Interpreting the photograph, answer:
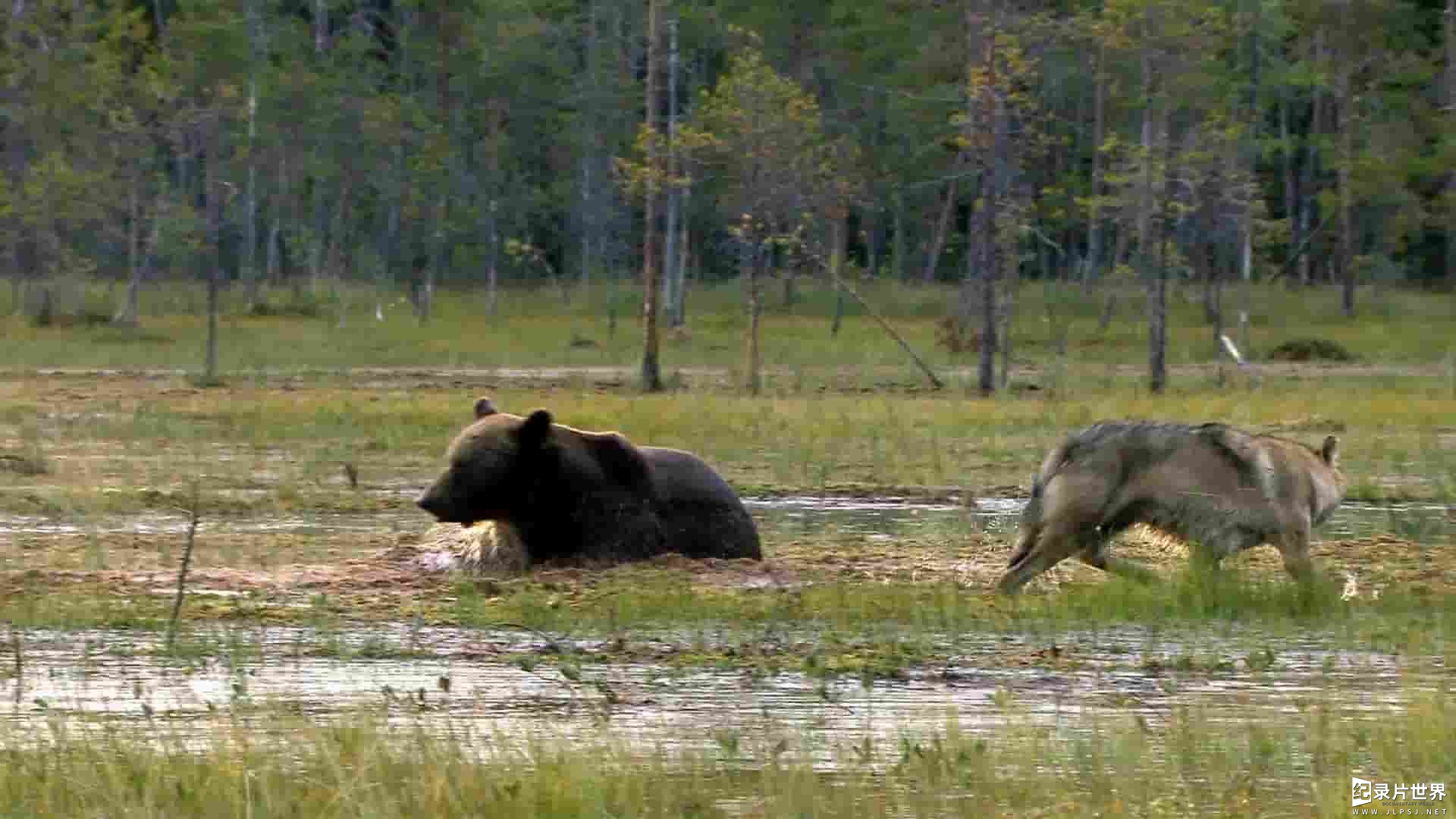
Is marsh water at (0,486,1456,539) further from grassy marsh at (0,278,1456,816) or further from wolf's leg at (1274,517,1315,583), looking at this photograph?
wolf's leg at (1274,517,1315,583)

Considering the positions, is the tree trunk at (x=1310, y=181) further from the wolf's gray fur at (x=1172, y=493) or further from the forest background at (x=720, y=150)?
the wolf's gray fur at (x=1172, y=493)

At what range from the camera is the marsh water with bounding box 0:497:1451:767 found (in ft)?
26.3

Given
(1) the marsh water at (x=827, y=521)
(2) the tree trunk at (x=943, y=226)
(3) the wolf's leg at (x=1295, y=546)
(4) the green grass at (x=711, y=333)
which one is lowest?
(4) the green grass at (x=711, y=333)

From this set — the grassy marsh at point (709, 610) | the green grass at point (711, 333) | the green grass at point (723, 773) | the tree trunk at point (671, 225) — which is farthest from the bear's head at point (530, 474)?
the tree trunk at point (671, 225)

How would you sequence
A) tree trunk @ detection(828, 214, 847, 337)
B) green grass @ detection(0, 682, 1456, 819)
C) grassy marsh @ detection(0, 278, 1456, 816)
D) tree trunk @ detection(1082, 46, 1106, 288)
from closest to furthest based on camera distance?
green grass @ detection(0, 682, 1456, 819), grassy marsh @ detection(0, 278, 1456, 816), tree trunk @ detection(828, 214, 847, 337), tree trunk @ detection(1082, 46, 1106, 288)

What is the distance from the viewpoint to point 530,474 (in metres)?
12.6

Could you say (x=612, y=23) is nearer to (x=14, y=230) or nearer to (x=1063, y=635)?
(x=14, y=230)

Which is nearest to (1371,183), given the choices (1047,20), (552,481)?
(1047,20)

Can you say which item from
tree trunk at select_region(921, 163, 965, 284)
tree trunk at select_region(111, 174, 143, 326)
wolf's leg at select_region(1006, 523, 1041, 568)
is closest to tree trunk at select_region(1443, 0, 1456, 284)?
tree trunk at select_region(921, 163, 965, 284)

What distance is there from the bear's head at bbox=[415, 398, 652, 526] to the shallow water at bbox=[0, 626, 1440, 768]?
2.19 metres

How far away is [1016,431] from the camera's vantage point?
23984mm

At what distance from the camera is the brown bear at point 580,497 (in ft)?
40.9

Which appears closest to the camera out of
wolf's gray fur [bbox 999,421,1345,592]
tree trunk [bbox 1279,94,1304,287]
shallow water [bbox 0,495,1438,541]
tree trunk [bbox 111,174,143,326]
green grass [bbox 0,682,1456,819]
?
green grass [bbox 0,682,1456,819]

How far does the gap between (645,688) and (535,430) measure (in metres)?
3.76
